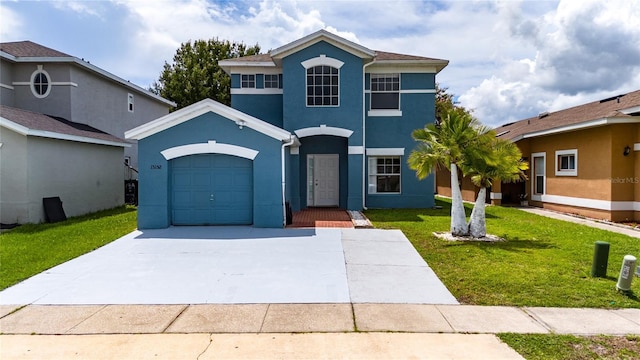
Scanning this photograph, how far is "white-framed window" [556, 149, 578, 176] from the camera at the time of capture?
16.4m

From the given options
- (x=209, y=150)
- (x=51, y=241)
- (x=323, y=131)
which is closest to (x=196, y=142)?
(x=209, y=150)

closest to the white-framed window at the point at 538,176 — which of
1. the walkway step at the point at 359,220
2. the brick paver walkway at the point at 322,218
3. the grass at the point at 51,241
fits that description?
the walkway step at the point at 359,220

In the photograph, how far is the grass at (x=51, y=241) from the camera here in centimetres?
852

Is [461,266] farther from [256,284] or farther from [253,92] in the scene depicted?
[253,92]

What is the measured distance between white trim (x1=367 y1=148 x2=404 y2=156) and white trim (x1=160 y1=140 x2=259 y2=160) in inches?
276

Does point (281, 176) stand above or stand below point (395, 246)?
above

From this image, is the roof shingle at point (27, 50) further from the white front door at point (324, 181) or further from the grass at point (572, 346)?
the grass at point (572, 346)

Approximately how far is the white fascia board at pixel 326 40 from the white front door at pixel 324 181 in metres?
4.77

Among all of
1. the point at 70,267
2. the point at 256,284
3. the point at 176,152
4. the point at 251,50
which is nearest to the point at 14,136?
the point at 176,152

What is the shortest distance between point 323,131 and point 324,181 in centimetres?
281

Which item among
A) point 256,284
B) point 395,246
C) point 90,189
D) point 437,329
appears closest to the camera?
point 437,329

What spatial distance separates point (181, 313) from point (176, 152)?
7911 millimetres

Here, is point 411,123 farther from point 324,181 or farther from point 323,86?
point 324,181

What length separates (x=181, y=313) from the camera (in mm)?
5969
